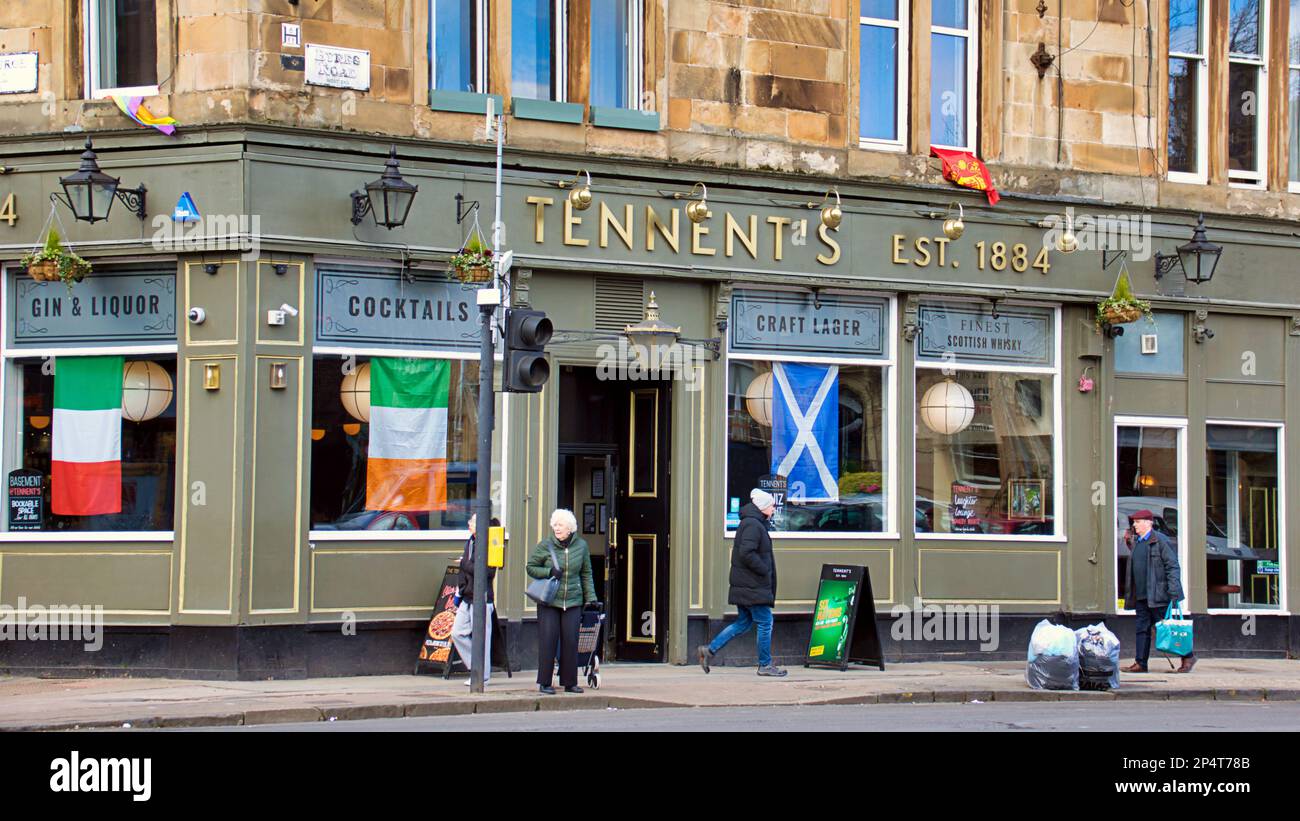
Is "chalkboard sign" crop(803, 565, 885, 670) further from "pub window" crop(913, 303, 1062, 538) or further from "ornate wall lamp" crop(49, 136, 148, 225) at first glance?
"ornate wall lamp" crop(49, 136, 148, 225)

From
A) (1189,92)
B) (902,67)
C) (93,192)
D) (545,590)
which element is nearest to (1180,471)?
(1189,92)

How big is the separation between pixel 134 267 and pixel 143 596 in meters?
3.27

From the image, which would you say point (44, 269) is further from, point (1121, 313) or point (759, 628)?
point (1121, 313)

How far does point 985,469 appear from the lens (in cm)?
1978

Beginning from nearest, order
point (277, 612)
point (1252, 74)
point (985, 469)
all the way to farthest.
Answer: point (277, 612) → point (985, 469) → point (1252, 74)

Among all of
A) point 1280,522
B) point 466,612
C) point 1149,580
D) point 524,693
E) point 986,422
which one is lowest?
point 524,693

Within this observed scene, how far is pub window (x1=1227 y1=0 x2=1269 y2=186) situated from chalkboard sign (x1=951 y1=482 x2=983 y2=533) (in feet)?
18.6

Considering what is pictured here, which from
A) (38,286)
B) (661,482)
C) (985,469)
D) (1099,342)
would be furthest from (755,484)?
(38,286)

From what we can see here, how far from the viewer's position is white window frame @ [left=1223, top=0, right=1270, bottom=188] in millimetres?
21453

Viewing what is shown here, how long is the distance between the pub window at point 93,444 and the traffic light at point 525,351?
A: 3.92 metres

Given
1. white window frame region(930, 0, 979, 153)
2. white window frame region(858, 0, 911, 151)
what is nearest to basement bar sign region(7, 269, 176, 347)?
white window frame region(858, 0, 911, 151)

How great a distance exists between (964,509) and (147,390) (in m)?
9.31

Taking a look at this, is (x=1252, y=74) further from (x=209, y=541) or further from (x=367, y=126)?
Result: (x=209, y=541)

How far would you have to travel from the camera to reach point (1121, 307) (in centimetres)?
1967
